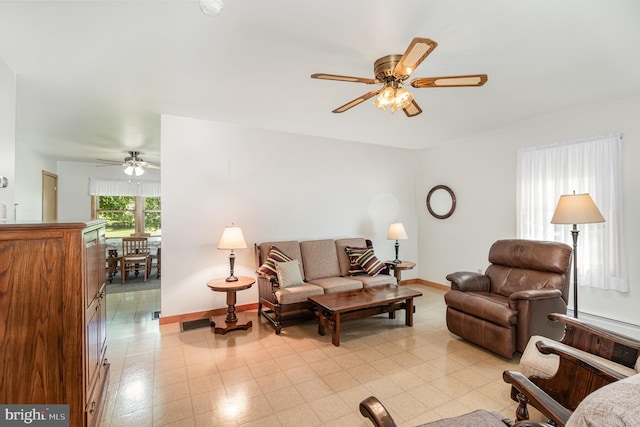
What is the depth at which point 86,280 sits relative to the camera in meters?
→ 1.62

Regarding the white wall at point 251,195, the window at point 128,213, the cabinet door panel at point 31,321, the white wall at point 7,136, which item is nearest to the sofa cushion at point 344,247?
the white wall at point 251,195

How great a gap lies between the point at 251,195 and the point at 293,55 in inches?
93.4

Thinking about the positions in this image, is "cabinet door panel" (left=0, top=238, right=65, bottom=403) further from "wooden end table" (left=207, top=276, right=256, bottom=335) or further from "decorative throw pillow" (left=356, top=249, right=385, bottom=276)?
"decorative throw pillow" (left=356, top=249, right=385, bottom=276)

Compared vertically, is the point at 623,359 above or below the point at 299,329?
above

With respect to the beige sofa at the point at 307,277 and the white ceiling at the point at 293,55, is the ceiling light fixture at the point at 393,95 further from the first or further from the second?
the beige sofa at the point at 307,277

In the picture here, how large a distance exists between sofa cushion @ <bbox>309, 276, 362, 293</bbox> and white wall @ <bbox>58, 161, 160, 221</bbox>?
6114 mm

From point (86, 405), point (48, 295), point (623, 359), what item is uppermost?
point (48, 295)

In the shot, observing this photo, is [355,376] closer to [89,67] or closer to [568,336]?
[568,336]

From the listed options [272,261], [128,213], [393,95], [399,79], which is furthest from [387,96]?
[128,213]

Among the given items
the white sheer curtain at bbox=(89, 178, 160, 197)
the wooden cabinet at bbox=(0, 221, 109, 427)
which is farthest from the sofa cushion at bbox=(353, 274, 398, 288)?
the white sheer curtain at bbox=(89, 178, 160, 197)

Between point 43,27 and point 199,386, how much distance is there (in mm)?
2801

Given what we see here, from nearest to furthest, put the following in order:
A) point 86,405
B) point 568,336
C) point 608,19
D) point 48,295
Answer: point 48,295 < point 86,405 < point 608,19 < point 568,336

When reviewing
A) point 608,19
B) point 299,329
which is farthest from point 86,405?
point 608,19

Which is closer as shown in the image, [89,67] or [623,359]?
[623,359]
